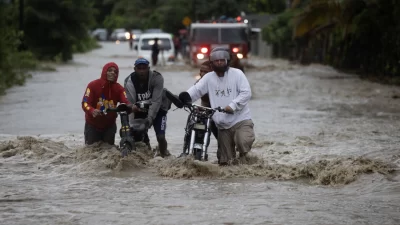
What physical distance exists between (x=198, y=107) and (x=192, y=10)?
54420 mm

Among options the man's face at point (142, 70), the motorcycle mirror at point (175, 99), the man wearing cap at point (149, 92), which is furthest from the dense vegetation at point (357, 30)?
the motorcycle mirror at point (175, 99)

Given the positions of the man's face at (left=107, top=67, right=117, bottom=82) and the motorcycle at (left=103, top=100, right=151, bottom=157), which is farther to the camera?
the man's face at (left=107, top=67, right=117, bottom=82)

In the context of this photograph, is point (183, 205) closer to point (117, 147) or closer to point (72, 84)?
point (117, 147)

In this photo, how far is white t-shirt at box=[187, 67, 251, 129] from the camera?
37.6ft

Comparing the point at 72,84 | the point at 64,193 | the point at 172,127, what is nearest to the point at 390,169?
the point at 64,193

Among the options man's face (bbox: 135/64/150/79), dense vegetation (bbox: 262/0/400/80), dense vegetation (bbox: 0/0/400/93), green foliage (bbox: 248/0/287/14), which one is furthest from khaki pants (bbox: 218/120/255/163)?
green foliage (bbox: 248/0/287/14)

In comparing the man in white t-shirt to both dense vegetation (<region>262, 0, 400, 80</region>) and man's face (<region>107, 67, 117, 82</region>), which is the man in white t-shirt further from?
dense vegetation (<region>262, 0, 400, 80</region>)

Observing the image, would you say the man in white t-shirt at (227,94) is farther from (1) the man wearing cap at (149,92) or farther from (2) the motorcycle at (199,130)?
(1) the man wearing cap at (149,92)

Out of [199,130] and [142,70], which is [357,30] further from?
[199,130]

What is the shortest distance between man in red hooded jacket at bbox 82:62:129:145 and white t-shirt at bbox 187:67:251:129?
40.5 inches

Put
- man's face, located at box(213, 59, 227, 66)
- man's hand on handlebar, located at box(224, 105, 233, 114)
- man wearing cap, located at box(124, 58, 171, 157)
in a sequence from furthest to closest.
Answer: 1. man wearing cap, located at box(124, 58, 171, 157)
2. man's face, located at box(213, 59, 227, 66)
3. man's hand on handlebar, located at box(224, 105, 233, 114)

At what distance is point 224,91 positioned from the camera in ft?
37.7

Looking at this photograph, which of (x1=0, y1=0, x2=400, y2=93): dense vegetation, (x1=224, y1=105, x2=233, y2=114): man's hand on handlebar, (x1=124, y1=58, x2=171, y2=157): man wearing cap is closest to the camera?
(x1=224, y1=105, x2=233, y2=114): man's hand on handlebar

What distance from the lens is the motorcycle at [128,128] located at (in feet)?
37.8
